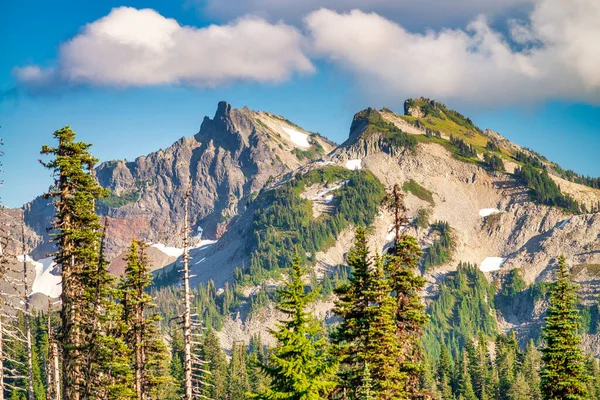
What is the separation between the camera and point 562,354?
4903 cm

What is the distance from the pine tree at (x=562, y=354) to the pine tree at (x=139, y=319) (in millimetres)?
28441

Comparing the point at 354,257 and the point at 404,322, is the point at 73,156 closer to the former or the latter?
the point at 354,257

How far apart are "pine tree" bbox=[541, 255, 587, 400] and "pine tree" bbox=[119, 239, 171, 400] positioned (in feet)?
93.3

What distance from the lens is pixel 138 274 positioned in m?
49.2

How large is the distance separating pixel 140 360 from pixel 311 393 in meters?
21.9

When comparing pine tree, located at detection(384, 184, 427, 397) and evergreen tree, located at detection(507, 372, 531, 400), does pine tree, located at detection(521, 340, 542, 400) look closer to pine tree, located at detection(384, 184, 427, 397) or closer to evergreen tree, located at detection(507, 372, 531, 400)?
evergreen tree, located at detection(507, 372, 531, 400)

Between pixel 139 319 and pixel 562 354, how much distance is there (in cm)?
3050

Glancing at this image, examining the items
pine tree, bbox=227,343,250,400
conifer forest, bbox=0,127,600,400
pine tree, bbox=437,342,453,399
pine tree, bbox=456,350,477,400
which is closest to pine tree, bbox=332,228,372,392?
conifer forest, bbox=0,127,600,400

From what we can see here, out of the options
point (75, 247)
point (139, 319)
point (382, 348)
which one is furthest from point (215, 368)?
point (75, 247)

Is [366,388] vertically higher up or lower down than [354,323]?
lower down

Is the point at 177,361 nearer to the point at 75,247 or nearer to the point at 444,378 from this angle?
the point at 444,378

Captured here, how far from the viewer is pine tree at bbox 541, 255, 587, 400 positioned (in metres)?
49.1

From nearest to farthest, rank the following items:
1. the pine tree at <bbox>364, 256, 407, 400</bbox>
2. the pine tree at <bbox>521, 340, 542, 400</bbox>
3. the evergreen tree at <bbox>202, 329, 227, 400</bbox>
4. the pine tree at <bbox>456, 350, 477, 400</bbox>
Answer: the pine tree at <bbox>364, 256, 407, 400</bbox>, the pine tree at <bbox>521, 340, 542, 400</bbox>, the evergreen tree at <bbox>202, 329, 227, 400</bbox>, the pine tree at <bbox>456, 350, 477, 400</bbox>

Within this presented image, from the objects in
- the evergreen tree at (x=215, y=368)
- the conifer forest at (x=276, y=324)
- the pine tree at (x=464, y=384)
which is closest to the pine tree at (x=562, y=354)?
the conifer forest at (x=276, y=324)
